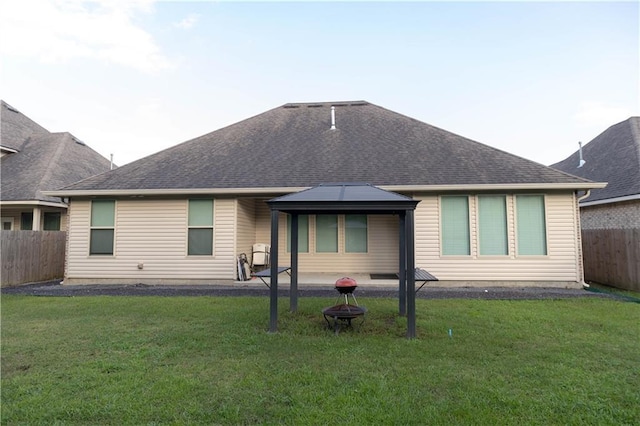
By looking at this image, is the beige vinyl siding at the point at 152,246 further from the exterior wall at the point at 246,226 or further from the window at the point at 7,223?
the window at the point at 7,223

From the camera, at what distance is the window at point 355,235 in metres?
11.3

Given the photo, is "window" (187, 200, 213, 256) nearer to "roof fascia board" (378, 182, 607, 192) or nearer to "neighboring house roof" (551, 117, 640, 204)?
"roof fascia board" (378, 182, 607, 192)

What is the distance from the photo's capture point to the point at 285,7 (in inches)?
476

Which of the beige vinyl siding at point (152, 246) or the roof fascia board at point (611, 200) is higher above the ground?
the roof fascia board at point (611, 200)

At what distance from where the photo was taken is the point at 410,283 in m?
5.04

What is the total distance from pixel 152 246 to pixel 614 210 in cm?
1573

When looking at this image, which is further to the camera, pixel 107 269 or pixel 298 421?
pixel 107 269

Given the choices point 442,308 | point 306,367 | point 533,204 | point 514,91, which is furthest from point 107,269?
point 514,91

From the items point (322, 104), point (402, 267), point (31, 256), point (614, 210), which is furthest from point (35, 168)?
point (614, 210)

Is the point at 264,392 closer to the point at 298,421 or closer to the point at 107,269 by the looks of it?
the point at 298,421

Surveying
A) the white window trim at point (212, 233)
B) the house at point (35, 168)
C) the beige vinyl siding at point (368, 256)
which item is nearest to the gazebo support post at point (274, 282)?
the white window trim at point (212, 233)

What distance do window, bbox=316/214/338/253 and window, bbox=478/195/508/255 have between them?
14.9 feet

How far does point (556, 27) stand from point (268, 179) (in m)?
11.4

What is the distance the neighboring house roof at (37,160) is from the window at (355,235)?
11.3 meters
